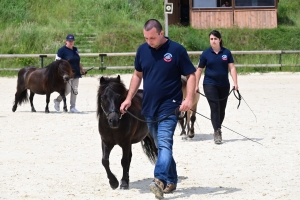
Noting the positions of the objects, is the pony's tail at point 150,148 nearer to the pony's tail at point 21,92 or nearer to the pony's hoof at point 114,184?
the pony's hoof at point 114,184

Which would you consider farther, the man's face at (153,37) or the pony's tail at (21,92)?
the pony's tail at (21,92)

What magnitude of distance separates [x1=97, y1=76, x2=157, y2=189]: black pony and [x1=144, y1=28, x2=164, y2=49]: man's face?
2.82 feet

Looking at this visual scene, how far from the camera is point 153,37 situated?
766 centimetres

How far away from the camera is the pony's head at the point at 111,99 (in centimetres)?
809

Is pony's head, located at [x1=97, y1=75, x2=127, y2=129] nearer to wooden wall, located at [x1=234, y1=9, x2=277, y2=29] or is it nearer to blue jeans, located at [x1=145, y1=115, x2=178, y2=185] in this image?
blue jeans, located at [x1=145, y1=115, x2=178, y2=185]

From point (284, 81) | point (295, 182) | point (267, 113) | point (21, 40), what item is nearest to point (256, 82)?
point (284, 81)

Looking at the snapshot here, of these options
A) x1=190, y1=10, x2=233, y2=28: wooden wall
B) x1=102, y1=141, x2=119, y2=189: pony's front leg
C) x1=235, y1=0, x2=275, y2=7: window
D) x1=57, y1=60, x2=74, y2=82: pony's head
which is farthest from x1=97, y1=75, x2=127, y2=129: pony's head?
x1=235, y1=0, x2=275, y2=7: window

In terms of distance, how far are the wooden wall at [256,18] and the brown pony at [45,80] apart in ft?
70.3

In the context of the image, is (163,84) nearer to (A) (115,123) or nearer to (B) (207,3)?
(A) (115,123)

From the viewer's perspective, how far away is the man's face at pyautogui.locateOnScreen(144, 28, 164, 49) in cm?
765

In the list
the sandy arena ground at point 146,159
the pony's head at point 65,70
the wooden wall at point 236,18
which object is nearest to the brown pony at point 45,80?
the pony's head at point 65,70

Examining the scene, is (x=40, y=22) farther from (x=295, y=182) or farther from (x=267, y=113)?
(x=295, y=182)

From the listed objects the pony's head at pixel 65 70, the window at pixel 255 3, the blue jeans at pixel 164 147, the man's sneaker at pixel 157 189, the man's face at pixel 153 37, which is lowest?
the man's sneaker at pixel 157 189

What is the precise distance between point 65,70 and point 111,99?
8.83 m
